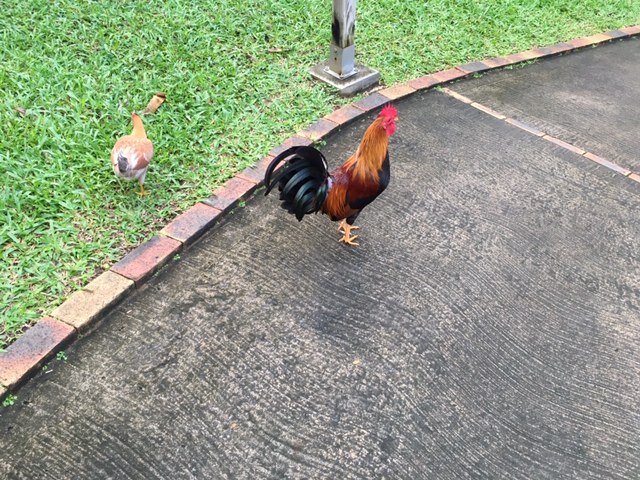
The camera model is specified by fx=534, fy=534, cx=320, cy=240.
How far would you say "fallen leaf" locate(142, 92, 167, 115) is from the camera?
4375 mm

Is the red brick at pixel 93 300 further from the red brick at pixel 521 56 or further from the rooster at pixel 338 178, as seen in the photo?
the red brick at pixel 521 56

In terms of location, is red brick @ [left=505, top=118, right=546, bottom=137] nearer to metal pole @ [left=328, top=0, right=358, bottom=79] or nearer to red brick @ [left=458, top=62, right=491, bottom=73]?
red brick @ [left=458, top=62, right=491, bottom=73]

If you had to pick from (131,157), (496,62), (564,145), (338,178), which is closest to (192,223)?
(131,157)

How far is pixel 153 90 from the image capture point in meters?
4.70

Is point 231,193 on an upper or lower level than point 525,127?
upper

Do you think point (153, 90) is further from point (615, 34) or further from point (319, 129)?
point (615, 34)

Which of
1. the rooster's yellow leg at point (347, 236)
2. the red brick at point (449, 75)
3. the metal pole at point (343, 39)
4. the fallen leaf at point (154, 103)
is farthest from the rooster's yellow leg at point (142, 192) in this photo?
the red brick at point (449, 75)

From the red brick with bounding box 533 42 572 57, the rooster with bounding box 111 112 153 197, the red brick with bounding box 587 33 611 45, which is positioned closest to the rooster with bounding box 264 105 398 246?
the rooster with bounding box 111 112 153 197

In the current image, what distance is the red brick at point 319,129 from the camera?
4621 mm

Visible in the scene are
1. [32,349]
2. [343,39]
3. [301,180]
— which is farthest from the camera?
[343,39]

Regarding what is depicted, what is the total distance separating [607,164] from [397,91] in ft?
6.86

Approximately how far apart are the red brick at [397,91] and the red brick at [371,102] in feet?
0.26

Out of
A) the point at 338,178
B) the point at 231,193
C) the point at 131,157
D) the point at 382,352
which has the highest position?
the point at 131,157

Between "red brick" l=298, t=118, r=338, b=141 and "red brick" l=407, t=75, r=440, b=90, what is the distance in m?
1.26
